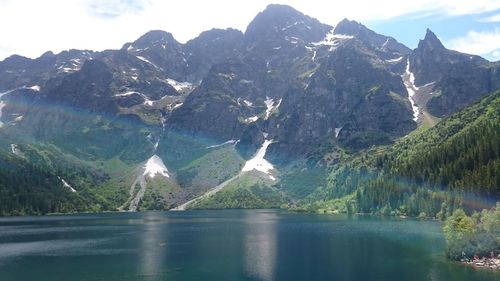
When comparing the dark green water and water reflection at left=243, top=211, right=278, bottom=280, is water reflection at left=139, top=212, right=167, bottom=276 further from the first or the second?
water reflection at left=243, top=211, right=278, bottom=280

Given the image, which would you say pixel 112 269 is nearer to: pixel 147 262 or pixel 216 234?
pixel 147 262

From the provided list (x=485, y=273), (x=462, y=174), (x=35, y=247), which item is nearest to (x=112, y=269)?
(x=35, y=247)

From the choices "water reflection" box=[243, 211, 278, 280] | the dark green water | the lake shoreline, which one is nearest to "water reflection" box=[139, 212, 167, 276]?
the dark green water

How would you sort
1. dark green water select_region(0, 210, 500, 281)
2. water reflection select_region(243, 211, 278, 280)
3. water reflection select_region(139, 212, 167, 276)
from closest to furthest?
dark green water select_region(0, 210, 500, 281)
water reflection select_region(243, 211, 278, 280)
water reflection select_region(139, 212, 167, 276)

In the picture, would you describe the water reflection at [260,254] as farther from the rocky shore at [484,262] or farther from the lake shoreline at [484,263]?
the rocky shore at [484,262]

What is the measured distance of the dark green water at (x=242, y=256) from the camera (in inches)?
3664

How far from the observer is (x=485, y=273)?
84688 millimetres

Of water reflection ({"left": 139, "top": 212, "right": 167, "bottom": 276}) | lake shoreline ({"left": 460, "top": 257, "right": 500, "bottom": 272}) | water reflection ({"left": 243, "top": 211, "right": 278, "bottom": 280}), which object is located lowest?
water reflection ({"left": 139, "top": 212, "right": 167, "bottom": 276})

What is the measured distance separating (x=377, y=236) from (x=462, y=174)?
62953mm

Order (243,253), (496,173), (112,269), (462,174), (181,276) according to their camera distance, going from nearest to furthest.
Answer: (181,276) < (112,269) < (243,253) < (496,173) < (462,174)

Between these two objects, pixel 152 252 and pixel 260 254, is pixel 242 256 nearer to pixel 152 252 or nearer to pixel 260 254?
pixel 260 254

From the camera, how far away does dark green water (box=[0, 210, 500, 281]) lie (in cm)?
9306

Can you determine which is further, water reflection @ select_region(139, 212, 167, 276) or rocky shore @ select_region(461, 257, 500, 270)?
water reflection @ select_region(139, 212, 167, 276)

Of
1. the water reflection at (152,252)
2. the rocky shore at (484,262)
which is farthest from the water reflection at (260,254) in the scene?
the rocky shore at (484,262)
